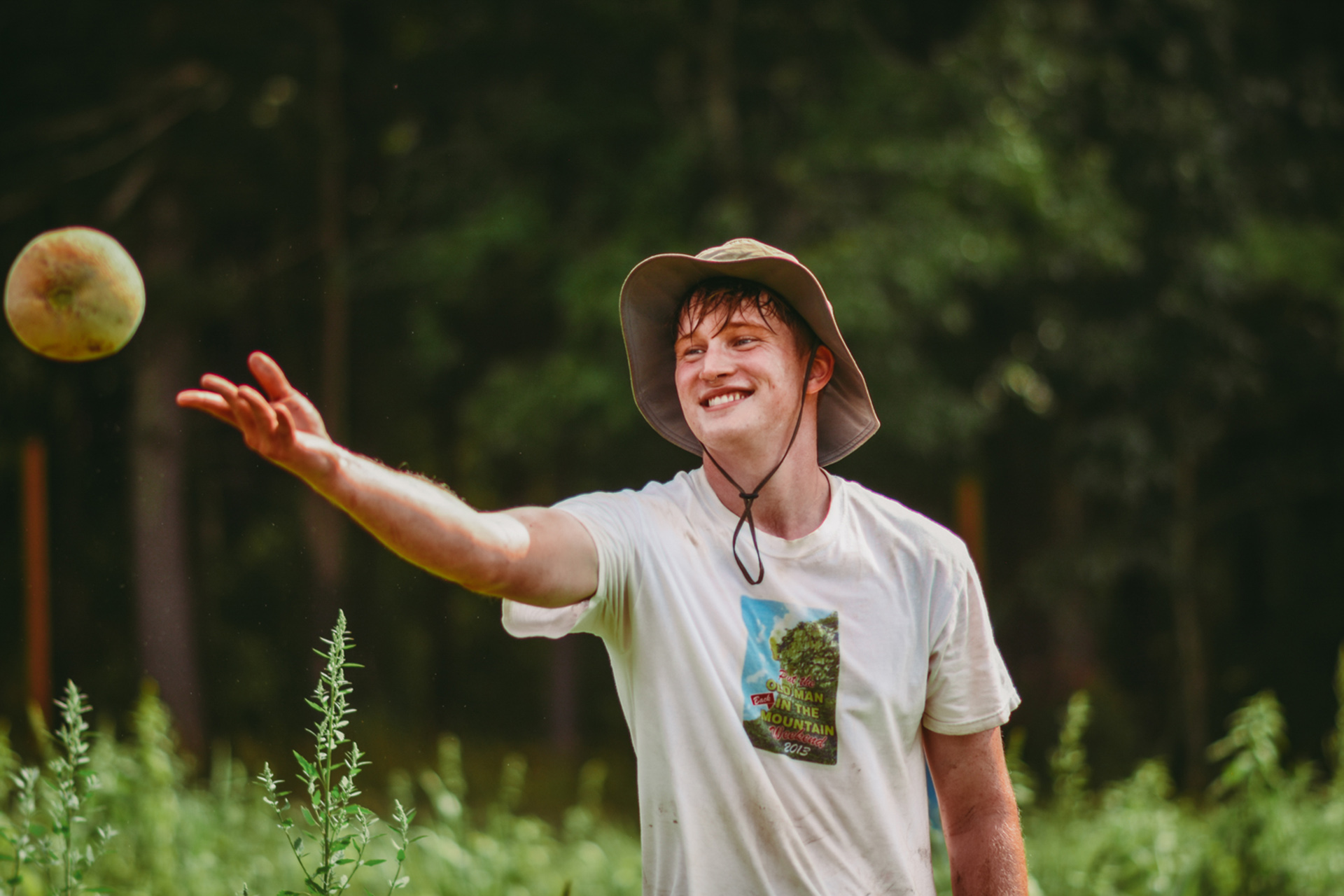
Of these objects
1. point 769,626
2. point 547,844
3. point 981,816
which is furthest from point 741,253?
point 547,844

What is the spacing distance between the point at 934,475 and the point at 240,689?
9.94 meters

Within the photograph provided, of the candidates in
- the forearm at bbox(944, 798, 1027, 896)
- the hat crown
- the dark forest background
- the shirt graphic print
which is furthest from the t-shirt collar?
the dark forest background

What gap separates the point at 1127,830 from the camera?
5.00m

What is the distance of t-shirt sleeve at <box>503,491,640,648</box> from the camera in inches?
86.0

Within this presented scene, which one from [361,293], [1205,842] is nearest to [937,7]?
[361,293]

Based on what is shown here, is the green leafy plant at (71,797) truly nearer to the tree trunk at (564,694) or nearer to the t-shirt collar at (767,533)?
the t-shirt collar at (767,533)

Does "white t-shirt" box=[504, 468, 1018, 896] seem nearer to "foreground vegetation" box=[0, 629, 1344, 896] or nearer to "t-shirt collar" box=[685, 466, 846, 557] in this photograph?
"t-shirt collar" box=[685, 466, 846, 557]

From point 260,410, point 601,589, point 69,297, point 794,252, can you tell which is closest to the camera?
point 260,410

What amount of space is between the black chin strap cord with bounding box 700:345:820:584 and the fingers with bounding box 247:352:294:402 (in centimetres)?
91

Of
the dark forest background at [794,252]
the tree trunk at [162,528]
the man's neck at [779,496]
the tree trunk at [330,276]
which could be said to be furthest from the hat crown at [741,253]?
the tree trunk at [162,528]

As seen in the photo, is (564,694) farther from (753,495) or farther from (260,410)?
(260,410)

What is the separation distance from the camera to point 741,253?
2.50 meters

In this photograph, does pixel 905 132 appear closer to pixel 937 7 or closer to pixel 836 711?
pixel 937 7

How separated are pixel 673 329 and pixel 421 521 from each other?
1011 millimetres
